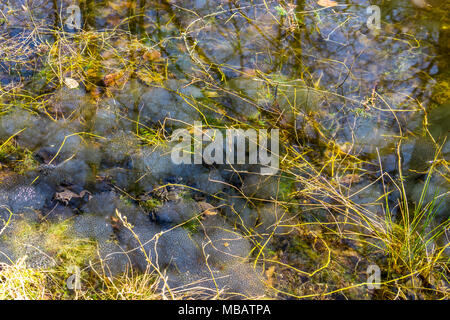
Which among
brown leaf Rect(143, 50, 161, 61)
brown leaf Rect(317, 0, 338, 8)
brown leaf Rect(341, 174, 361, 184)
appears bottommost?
brown leaf Rect(341, 174, 361, 184)

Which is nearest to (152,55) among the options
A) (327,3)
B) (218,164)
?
(218,164)

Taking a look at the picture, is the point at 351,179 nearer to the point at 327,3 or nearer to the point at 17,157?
the point at 327,3

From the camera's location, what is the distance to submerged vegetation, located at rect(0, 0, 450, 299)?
1531 mm

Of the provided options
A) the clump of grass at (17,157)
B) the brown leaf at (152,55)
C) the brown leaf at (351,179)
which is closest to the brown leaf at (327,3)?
the brown leaf at (152,55)

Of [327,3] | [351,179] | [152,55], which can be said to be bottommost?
[351,179]

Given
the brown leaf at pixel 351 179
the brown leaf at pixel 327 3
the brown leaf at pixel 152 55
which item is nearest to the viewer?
the brown leaf at pixel 351 179

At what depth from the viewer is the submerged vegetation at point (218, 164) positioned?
153 cm

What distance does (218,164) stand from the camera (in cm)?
183

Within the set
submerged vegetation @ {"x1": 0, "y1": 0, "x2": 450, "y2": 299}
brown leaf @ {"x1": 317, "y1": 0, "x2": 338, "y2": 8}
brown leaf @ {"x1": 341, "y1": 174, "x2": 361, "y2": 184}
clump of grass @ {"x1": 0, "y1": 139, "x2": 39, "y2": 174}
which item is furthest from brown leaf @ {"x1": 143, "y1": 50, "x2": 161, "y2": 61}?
brown leaf @ {"x1": 341, "y1": 174, "x2": 361, "y2": 184}

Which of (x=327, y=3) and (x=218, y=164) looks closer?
(x=218, y=164)

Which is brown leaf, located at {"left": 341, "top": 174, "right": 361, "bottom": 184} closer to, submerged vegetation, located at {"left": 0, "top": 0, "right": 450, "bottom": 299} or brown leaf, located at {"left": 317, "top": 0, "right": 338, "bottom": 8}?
submerged vegetation, located at {"left": 0, "top": 0, "right": 450, "bottom": 299}

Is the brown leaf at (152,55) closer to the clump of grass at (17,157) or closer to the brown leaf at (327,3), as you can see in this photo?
the clump of grass at (17,157)
